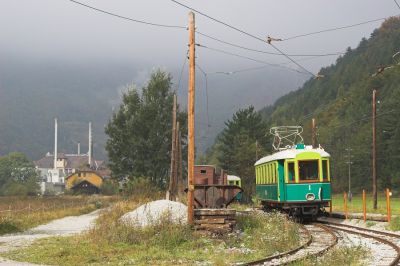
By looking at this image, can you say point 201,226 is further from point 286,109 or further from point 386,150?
point 286,109

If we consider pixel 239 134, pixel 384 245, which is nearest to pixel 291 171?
pixel 384 245

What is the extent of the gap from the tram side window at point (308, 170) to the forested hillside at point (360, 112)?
1100 inches

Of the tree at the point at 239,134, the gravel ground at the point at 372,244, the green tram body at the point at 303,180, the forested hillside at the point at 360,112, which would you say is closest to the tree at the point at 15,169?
the forested hillside at the point at 360,112

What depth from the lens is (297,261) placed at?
496 inches

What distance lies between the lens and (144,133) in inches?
2496

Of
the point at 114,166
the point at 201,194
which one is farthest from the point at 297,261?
the point at 114,166

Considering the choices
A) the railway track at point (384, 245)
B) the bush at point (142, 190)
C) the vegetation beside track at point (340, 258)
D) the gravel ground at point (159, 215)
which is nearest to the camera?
the vegetation beside track at point (340, 258)

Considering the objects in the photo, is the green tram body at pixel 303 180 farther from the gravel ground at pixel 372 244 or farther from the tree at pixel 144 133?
the tree at pixel 144 133

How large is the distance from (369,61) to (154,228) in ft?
512

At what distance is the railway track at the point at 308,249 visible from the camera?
44.1 ft

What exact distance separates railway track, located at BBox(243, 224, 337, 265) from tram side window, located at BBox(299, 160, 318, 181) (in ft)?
11.5

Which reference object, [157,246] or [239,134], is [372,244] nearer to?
[157,246]

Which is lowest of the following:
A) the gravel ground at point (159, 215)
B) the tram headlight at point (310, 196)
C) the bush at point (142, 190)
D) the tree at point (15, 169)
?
the gravel ground at point (159, 215)

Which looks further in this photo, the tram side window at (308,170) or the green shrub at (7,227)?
the green shrub at (7,227)
